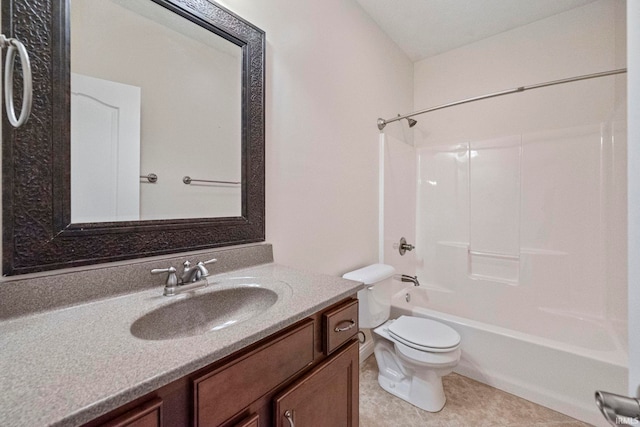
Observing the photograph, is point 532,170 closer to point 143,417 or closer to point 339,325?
point 339,325

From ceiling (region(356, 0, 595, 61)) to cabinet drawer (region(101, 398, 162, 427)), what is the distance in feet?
7.85

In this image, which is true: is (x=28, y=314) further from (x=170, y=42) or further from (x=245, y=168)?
(x=170, y=42)

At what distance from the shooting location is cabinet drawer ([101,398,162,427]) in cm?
41

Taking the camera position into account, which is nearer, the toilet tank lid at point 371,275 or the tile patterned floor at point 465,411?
the tile patterned floor at point 465,411

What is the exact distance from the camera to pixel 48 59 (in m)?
0.70

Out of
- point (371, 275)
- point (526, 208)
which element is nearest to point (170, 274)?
point (371, 275)

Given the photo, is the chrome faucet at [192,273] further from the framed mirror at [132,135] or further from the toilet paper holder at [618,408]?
the toilet paper holder at [618,408]

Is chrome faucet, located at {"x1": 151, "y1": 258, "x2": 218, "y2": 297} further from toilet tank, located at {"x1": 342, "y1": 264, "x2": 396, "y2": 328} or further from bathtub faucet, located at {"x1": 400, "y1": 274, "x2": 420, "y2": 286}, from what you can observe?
bathtub faucet, located at {"x1": 400, "y1": 274, "x2": 420, "y2": 286}

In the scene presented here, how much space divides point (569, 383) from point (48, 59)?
2672 mm

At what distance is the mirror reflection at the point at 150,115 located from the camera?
0.79 m

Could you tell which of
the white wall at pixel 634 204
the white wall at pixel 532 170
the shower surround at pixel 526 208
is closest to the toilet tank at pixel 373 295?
the shower surround at pixel 526 208

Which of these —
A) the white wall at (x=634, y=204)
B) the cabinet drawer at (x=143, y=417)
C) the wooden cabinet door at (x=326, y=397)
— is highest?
the white wall at (x=634, y=204)

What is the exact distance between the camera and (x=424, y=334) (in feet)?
5.14

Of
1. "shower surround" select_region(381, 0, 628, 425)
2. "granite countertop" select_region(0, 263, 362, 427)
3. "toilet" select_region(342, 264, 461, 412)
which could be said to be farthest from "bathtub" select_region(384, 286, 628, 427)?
"granite countertop" select_region(0, 263, 362, 427)
